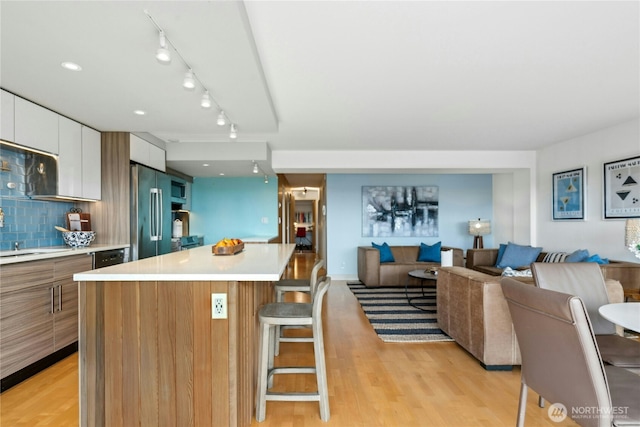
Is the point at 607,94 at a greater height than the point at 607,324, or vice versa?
the point at 607,94

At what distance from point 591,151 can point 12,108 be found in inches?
256

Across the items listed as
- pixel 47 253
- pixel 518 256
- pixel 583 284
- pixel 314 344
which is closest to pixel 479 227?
pixel 518 256

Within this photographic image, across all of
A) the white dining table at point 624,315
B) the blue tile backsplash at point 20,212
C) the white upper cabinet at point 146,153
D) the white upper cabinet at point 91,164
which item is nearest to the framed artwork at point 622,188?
the white dining table at point 624,315

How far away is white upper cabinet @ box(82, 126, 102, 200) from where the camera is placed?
11.8 feet

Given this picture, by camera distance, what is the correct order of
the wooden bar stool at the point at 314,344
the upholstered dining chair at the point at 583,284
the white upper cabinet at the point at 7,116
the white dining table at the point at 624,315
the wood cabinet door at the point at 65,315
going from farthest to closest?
the wood cabinet door at the point at 65,315 < the white upper cabinet at the point at 7,116 < the upholstered dining chair at the point at 583,284 < the wooden bar stool at the point at 314,344 < the white dining table at the point at 624,315

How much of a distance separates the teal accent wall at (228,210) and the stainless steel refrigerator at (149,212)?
5.25 ft

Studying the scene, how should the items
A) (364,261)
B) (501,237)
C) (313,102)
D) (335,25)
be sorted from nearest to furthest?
(335,25) → (313,102) → (364,261) → (501,237)

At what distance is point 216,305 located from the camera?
1.77 metres

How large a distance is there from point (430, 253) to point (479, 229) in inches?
46.5

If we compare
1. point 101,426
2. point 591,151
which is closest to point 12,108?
point 101,426

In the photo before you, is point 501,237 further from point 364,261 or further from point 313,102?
point 313,102

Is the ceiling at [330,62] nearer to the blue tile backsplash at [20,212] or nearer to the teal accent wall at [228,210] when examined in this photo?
the blue tile backsplash at [20,212]

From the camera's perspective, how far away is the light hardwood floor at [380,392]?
2.04 metres

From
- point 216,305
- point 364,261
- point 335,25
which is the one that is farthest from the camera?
point 364,261
